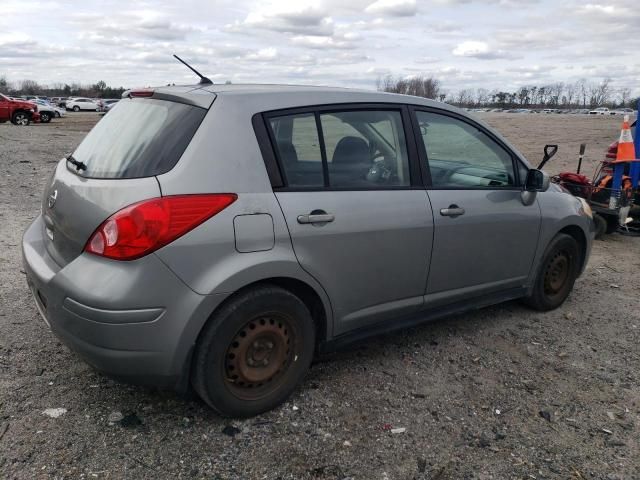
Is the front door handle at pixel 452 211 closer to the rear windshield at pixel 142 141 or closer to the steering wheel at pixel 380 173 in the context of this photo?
the steering wheel at pixel 380 173

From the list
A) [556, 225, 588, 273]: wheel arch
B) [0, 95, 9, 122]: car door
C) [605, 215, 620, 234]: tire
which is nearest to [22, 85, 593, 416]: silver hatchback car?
[556, 225, 588, 273]: wheel arch

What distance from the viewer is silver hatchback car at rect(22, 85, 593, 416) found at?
2.60 m

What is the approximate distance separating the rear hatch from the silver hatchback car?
0.01 meters

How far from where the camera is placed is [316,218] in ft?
9.86

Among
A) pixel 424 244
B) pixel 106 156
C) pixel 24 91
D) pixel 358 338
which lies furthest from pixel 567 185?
pixel 24 91

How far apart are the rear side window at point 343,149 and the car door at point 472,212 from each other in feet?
0.77

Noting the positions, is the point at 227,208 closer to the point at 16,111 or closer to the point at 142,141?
the point at 142,141

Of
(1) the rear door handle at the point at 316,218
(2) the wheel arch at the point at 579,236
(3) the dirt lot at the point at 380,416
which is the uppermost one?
(1) the rear door handle at the point at 316,218

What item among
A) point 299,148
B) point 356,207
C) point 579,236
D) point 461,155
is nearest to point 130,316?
point 299,148

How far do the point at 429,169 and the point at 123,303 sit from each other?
6.90 ft

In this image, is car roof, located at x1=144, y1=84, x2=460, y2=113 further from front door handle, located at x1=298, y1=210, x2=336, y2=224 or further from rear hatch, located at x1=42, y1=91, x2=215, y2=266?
front door handle, located at x1=298, y1=210, x2=336, y2=224

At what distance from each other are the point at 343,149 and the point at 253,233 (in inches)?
34.3

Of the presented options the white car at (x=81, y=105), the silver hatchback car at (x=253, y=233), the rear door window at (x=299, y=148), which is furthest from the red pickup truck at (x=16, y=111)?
the white car at (x=81, y=105)

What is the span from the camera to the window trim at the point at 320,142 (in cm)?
293
